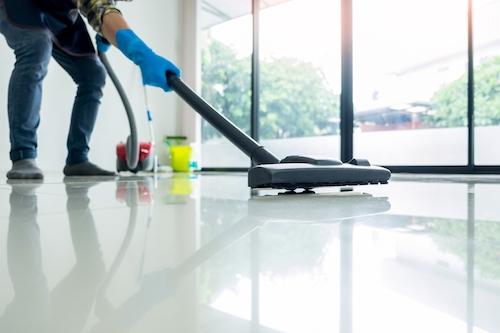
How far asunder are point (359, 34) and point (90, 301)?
3785 mm

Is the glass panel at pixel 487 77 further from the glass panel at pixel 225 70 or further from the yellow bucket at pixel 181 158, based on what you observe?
the yellow bucket at pixel 181 158

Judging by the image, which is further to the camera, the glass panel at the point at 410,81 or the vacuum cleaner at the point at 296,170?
the glass panel at the point at 410,81

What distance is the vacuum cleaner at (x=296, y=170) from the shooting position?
808 millimetres

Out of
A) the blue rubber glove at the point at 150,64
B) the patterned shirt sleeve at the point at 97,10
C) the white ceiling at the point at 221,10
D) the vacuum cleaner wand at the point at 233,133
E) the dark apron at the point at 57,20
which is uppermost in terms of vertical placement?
the white ceiling at the point at 221,10

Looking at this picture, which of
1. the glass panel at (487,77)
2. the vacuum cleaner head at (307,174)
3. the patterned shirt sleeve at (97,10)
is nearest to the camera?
the vacuum cleaner head at (307,174)

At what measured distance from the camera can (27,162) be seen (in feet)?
5.63

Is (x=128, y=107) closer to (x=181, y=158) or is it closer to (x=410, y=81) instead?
(x=181, y=158)

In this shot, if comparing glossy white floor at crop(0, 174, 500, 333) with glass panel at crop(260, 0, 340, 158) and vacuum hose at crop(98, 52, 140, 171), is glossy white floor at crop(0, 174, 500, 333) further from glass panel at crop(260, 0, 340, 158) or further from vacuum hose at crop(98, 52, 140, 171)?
glass panel at crop(260, 0, 340, 158)

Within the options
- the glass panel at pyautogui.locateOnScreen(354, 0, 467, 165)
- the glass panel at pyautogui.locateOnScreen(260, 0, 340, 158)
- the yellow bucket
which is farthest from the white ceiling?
the yellow bucket

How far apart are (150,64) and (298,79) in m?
3.90

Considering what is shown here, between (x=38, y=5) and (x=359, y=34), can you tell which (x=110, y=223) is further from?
(x=359, y=34)

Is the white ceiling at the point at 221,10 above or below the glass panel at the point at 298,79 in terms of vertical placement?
above

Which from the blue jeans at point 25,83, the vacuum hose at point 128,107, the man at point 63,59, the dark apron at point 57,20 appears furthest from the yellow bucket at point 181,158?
the blue jeans at point 25,83

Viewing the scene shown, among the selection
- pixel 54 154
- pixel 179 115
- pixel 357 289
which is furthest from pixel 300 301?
pixel 179 115
